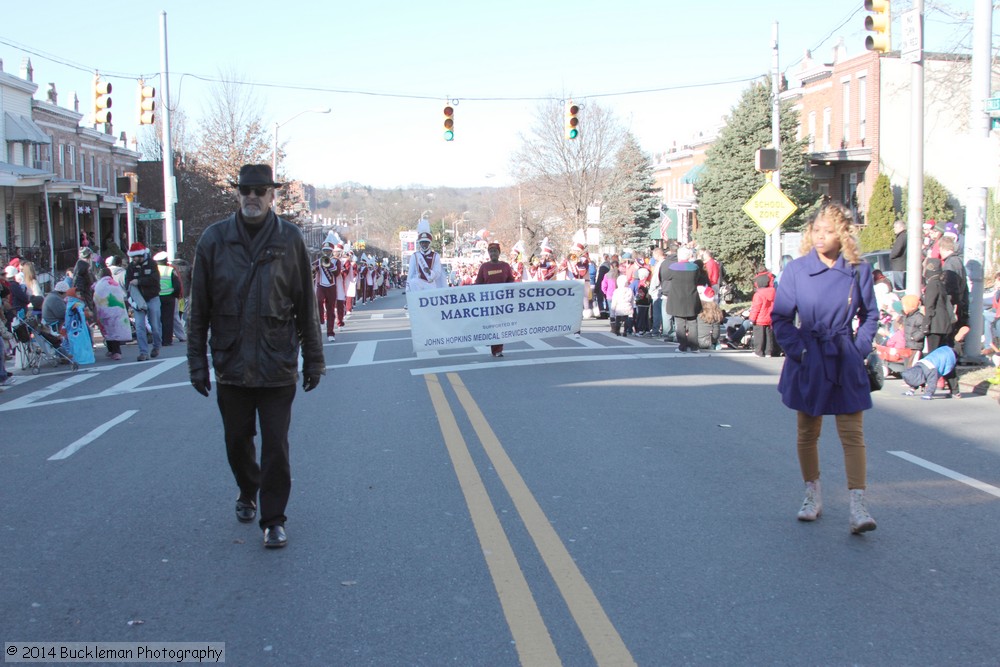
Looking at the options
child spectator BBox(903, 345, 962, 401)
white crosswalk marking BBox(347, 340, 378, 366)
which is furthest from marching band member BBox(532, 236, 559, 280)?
child spectator BBox(903, 345, 962, 401)

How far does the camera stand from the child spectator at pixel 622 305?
20.2 metres

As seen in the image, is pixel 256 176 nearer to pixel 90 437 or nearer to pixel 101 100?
pixel 90 437

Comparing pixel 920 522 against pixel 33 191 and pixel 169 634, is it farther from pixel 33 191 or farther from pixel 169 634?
pixel 33 191

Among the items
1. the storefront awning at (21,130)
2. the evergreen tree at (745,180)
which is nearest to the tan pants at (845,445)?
the evergreen tree at (745,180)

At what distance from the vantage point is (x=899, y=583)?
16.9 feet

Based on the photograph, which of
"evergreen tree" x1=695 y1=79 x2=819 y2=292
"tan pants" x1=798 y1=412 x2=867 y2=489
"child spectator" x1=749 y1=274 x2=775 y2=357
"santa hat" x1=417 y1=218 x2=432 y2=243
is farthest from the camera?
"evergreen tree" x1=695 y1=79 x2=819 y2=292

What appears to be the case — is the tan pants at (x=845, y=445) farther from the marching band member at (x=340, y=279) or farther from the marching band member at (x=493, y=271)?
the marching band member at (x=340, y=279)

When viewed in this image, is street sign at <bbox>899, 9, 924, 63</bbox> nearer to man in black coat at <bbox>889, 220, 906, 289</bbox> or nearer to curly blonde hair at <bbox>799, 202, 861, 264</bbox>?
man in black coat at <bbox>889, 220, 906, 289</bbox>

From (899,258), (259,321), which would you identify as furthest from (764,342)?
(259,321)

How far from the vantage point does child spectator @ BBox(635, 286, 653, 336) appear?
20.9m

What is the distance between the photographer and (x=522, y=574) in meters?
5.25

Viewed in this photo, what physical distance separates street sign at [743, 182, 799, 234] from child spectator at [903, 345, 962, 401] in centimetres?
1043

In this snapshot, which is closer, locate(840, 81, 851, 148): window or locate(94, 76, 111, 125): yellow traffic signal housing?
locate(94, 76, 111, 125): yellow traffic signal housing

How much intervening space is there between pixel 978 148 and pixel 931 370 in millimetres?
3985
